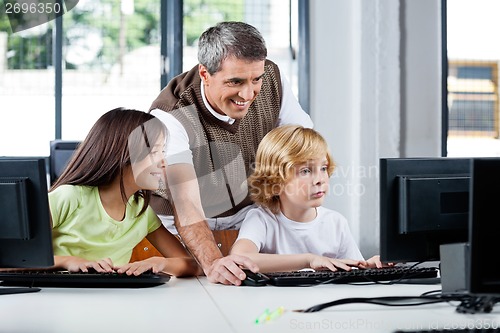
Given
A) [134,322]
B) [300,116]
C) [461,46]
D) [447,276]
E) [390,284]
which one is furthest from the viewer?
[461,46]

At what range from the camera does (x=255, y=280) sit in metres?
1.89

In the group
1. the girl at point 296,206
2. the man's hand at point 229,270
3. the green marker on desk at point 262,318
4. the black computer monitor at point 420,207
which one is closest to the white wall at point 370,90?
the girl at point 296,206

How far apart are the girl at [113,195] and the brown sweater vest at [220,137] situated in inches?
16.9

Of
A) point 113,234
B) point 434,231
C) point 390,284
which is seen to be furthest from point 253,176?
point 434,231

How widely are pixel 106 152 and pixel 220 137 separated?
2.15 ft

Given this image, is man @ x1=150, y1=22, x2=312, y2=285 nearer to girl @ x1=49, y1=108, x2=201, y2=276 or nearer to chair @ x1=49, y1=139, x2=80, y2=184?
girl @ x1=49, y1=108, x2=201, y2=276

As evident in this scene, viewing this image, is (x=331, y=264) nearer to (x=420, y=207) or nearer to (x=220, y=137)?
(x=420, y=207)

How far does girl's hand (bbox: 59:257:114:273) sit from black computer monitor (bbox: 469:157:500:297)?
3.30ft

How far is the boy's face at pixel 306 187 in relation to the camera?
2398mm

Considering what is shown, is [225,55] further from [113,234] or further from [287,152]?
[113,234]

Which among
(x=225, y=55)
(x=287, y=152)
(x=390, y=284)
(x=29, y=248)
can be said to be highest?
(x=225, y=55)

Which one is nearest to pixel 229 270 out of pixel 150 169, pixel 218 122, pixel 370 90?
pixel 150 169

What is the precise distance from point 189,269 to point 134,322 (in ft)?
2.44

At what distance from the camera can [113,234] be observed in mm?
2217
